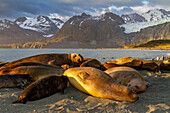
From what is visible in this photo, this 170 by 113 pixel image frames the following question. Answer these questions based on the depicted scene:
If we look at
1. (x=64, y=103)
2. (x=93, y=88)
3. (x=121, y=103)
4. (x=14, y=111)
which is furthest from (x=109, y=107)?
(x=14, y=111)

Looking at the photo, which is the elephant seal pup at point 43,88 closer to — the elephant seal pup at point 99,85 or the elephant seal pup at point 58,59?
the elephant seal pup at point 99,85

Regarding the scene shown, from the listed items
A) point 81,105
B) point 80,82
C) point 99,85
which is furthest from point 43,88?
point 99,85

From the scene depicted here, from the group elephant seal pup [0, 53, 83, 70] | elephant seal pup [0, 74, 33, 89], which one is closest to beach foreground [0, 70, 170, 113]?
elephant seal pup [0, 74, 33, 89]

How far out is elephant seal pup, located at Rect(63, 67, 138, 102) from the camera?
12.6 ft

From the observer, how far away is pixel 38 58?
9.89 meters

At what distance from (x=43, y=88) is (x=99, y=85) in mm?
1686

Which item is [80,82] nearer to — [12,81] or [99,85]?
[99,85]

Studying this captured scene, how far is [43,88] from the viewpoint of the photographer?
4.19 meters

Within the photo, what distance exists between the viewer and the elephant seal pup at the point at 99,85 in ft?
12.6

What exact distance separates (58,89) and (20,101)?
1289 mm

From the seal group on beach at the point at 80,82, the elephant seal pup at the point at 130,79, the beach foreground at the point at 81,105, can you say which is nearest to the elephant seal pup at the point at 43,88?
the seal group on beach at the point at 80,82

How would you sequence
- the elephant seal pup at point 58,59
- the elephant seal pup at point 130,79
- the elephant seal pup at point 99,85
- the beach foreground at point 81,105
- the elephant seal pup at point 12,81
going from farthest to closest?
the elephant seal pup at point 58,59, the elephant seal pup at point 12,81, the elephant seal pup at point 130,79, the elephant seal pup at point 99,85, the beach foreground at point 81,105

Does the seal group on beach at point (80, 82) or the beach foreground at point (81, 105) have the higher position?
the seal group on beach at point (80, 82)

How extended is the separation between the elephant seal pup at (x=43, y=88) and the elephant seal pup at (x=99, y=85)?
39cm
